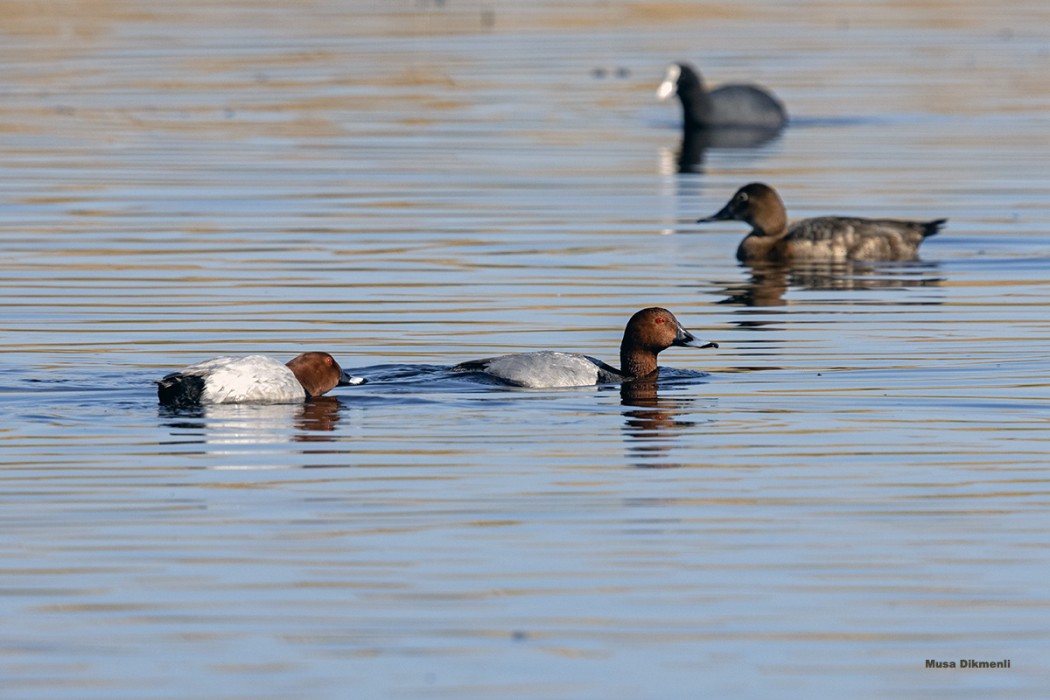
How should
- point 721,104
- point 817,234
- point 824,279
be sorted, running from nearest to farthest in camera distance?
Answer: point 824,279
point 817,234
point 721,104

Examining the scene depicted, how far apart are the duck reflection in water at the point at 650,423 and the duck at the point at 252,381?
4.63 feet

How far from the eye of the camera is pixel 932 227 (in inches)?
680

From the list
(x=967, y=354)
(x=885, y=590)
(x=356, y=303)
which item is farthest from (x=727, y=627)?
(x=356, y=303)

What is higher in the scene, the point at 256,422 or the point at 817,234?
the point at 817,234

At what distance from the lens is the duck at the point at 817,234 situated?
17.2 meters

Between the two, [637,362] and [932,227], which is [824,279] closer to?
[932,227]

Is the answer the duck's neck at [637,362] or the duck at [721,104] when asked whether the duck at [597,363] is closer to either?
the duck's neck at [637,362]

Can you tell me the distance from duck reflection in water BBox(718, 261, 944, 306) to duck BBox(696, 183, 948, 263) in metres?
0.11

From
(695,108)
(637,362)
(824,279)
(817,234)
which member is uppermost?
(695,108)

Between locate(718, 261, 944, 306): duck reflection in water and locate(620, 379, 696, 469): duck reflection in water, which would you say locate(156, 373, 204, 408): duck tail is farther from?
locate(718, 261, 944, 306): duck reflection in water

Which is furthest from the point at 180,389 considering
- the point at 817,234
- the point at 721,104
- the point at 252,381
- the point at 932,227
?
the point at 721,104

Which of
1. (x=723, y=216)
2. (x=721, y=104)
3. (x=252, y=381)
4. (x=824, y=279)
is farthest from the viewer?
(x=721, y=104)

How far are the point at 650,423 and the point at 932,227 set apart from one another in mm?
7241

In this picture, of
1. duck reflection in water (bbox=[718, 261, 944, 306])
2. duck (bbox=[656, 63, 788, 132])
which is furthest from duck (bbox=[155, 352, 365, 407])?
duck (bbox=[656, 63, 788, 132])
